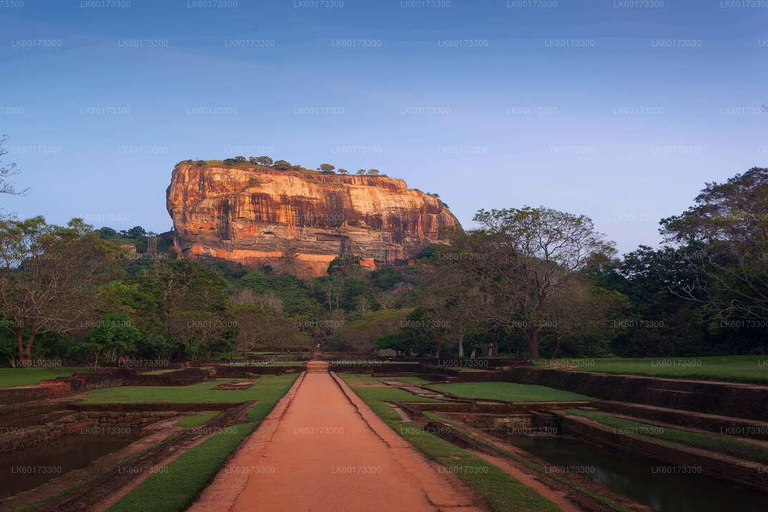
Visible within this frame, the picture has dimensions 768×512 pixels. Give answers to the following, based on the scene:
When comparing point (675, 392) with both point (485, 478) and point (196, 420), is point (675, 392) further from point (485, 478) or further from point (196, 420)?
point (196, 420)

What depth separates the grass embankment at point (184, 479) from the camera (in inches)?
274

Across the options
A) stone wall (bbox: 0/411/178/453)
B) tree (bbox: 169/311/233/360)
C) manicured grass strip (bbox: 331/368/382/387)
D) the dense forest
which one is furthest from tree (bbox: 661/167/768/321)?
tree (bbox: 169/311/233/360)

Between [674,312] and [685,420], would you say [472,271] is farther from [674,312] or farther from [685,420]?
[685,420]

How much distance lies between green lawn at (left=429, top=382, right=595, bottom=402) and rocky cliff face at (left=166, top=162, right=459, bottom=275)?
372 ft

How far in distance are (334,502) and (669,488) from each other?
22.3ft

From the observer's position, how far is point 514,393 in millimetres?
21172

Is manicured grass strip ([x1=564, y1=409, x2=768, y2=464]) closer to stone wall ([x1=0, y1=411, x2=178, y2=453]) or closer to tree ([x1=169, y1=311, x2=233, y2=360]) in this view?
stone wall ([x1=0, y1=411, x2=178, y2=453])

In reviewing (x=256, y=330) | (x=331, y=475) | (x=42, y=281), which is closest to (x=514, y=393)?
(x=331, y=475)

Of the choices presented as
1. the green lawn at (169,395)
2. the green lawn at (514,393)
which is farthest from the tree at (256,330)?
the green lawn at (514,393)

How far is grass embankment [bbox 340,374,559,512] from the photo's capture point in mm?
7108

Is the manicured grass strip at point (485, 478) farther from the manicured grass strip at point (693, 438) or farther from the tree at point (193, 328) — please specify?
the tree at point (193, 328)

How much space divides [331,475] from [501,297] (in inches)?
1057

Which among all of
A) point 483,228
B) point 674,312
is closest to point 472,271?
→ point 483,228

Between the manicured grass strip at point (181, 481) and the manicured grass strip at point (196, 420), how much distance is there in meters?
4.10
